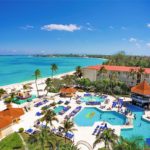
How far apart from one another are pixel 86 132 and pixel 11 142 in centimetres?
1099

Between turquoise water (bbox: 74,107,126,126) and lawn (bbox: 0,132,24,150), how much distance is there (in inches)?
439

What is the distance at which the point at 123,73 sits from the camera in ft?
209

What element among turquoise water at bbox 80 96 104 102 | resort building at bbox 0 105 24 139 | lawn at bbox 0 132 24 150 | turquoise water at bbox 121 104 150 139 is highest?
resort building at bbox 0 105 24 139

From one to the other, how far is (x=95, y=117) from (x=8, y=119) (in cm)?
1626

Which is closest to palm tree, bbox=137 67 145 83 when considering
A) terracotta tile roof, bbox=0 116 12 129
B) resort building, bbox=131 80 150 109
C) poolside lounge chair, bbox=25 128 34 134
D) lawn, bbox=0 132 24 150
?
resort building, bbox=131 80 150 109

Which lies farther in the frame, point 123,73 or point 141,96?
point 123,73

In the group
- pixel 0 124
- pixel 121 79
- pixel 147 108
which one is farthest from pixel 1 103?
pixel 121 79

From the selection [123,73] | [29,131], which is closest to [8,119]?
[29,131]

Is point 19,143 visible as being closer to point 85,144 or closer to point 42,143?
point 42,143

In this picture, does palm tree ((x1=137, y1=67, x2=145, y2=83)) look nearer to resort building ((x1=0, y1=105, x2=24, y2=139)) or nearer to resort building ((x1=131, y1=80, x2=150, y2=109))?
resort building ((x1=131, y1=80, x2=150, y2=109))

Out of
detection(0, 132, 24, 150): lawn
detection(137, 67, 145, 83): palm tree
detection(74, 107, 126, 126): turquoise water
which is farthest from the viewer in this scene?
detection(137, 67, 145, 83): palm tree

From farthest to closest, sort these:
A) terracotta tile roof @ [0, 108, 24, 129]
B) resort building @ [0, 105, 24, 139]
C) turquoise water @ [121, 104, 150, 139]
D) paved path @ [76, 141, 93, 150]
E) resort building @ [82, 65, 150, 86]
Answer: resort building @ [82, 65, 150, 86] < turquoise water @ [121, 104, 150, 139] < terracotta tile roof @ [0, 108, 24, 129] < resort building @ [0, 105, 24, 139] < paved path @ [76, 141, 93, 150]

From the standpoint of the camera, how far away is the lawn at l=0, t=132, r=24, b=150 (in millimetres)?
25828

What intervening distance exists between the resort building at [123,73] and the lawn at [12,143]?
3679 cm
